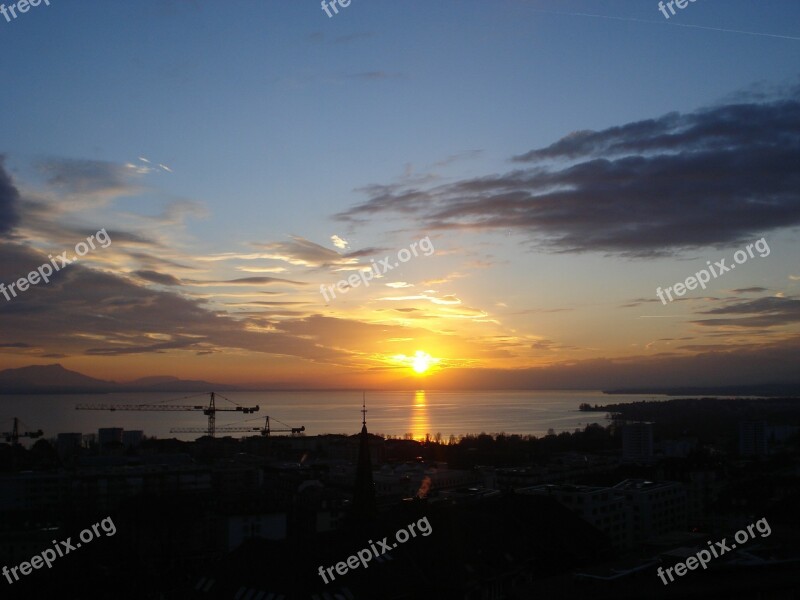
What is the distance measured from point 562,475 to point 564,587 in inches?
929

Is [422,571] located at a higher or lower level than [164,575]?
higher

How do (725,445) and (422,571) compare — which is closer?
(422,571)

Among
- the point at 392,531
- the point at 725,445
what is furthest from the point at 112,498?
the point at 725,445

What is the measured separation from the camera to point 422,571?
10.9 metres

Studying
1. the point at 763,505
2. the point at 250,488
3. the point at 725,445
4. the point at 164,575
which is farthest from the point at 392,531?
the point at 725,445

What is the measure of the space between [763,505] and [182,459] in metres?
31.8

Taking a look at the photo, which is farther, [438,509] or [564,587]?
[438,509]

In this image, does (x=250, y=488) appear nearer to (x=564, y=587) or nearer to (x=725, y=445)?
(x=564, y=587)

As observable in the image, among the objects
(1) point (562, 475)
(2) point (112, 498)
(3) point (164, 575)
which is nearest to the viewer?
(3) point (164, 575)

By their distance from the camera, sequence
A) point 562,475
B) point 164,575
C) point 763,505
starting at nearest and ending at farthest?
point 164,575, point 763,505, point 562,475

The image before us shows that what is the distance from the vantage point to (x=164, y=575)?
53.1 ft

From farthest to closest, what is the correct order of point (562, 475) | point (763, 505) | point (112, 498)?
point (562, 475)
point (112, 498)
point (763, 505)

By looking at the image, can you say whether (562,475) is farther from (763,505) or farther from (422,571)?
(422,571)

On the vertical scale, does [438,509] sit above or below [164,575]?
above
